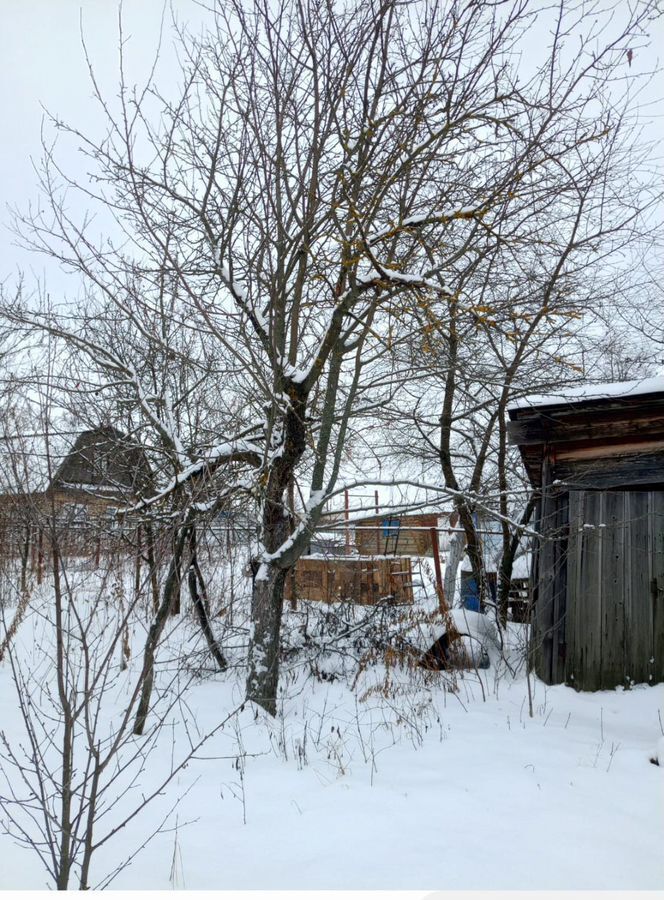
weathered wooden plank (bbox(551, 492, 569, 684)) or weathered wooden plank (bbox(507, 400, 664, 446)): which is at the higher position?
weathered wooden plank (bbox(507, 400, 664, 446))

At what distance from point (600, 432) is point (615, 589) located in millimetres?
1373

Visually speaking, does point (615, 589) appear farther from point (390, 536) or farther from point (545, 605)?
point (390, 536)

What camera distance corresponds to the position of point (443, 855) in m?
2.66

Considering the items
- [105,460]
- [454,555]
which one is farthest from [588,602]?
[454,555]

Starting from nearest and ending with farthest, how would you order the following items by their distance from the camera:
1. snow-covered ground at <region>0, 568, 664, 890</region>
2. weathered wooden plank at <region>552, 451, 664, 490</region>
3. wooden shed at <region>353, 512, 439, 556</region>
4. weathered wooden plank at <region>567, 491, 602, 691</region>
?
1. snow-covered ground at <region>0, 568, 664, 890</region>
2. weathered wooden plank at <region>567, 491, 602, 691</region>
3. weathered wooden plank at <region>552, 451, 664, 490</region>
4. wooden shed at <region>353, 512, 439, 556</region>

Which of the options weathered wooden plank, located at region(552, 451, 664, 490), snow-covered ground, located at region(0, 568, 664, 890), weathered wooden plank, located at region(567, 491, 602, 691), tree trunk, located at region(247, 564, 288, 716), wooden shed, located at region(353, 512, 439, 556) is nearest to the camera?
snow-covered ground, located at region(0, 568, 664, 890)

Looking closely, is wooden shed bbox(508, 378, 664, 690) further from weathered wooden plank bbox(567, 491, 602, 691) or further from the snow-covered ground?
the snow-covered ground

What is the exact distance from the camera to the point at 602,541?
535cm

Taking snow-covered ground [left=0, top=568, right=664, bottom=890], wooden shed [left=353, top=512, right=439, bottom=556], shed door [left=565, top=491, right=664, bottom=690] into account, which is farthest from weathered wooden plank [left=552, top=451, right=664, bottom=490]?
wooden shed [left=353, top=512, right=439, bottom=556]

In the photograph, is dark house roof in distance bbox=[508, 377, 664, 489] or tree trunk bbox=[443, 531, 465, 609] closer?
dark house roof in distance bbox=[508, 377, 664, 489]

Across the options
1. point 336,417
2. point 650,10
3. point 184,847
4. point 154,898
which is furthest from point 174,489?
point 650,10

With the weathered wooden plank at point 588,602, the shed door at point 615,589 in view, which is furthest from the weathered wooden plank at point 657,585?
the weathered wooden plank at point 588,602

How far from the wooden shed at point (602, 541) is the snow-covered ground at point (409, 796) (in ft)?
0.99

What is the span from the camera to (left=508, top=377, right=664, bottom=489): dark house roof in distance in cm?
512
